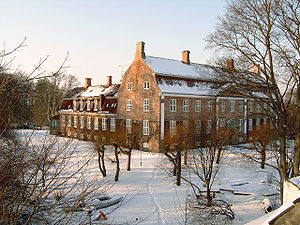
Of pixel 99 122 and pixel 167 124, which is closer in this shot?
pixel 167 124

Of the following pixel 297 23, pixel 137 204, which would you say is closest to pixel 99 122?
pixel 137 204

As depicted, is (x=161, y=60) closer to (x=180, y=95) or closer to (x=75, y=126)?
(x=180, y=95)

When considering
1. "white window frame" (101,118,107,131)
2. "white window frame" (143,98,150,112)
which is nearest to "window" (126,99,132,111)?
"white window frame" (143,98,150,112)

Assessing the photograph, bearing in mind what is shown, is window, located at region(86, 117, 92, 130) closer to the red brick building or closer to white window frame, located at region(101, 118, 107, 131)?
the red brick building

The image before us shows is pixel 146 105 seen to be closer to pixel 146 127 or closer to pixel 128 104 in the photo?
pixel 146 127

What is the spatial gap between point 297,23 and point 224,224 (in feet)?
29.6

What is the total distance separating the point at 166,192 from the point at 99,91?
25.1m

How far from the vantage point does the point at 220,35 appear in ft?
38.2

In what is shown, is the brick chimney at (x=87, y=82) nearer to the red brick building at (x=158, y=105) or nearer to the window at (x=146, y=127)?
the red brick building at (x=158, y=105)

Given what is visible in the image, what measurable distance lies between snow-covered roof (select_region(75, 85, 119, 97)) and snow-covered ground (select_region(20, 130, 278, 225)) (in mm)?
14586

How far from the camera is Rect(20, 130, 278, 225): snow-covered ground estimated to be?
12.5 m

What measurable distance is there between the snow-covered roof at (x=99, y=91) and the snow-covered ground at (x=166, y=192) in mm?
14586

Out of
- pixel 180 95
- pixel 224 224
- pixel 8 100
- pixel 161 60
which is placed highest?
pixel 161 60

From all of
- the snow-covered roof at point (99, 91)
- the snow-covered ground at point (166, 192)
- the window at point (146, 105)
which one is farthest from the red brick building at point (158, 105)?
the snow-covered ground at point (166, 192)
